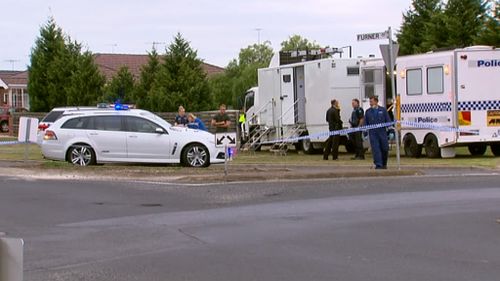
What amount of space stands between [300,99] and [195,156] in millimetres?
7716

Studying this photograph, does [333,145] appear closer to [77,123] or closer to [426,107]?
[426,107]

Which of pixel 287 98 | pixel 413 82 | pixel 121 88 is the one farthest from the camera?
pixel 121 88

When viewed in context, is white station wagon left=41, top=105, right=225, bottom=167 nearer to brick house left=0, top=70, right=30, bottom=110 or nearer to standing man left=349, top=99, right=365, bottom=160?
standing man left=349, top=99, right=365, bottom=160

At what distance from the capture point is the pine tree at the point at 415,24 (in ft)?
117

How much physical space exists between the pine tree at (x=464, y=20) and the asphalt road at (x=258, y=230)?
59.7 feet

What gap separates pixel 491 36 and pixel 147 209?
21253mm

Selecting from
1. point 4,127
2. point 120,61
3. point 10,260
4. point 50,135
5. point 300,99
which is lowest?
point 10,260

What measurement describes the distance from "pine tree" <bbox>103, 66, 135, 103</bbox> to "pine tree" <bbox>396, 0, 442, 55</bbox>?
623 inches

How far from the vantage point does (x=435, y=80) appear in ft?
69.2

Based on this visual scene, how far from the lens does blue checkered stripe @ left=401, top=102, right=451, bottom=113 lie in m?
20.8

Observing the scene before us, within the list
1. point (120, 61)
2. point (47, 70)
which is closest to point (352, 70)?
point (47, 70)

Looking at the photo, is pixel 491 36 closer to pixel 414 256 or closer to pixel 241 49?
pixel 414 256

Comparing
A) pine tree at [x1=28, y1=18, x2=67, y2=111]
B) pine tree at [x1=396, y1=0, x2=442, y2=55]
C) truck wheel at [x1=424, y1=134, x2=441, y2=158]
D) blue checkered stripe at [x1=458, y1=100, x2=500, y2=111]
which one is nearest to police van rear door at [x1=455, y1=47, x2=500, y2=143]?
blue checkered stripe at [x1=458, y1=100, x2=500, y2=111]

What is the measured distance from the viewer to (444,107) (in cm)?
2080
